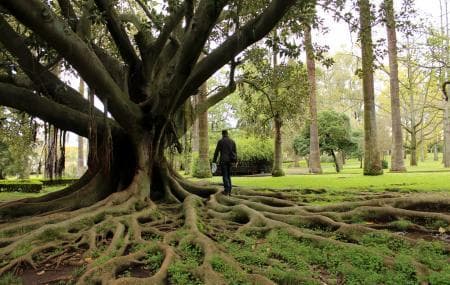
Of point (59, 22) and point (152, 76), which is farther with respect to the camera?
point (152, 76)

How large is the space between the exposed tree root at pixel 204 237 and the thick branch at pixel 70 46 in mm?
1784

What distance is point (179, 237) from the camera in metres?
5.75

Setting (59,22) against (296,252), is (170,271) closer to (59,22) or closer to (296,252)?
(296,252)

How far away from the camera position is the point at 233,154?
393 inches

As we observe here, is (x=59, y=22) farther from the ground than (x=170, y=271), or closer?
farther from the ground

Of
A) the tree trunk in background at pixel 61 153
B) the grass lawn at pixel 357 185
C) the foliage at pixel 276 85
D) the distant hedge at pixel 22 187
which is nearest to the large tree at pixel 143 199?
the tree trunk in background at pixel 61 153

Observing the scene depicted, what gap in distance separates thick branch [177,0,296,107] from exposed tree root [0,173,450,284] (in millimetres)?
2483

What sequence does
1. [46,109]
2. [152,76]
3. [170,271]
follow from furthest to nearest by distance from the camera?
[152,76] → [46,109] → [170,271]

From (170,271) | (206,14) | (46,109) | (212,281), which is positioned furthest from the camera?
(46,109)

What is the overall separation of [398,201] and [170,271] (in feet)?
15.3

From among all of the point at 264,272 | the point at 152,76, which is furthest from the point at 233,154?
the point at 264,272

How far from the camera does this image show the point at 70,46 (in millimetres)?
6062

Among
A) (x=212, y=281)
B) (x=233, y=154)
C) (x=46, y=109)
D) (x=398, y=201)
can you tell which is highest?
(x=46, y=109)

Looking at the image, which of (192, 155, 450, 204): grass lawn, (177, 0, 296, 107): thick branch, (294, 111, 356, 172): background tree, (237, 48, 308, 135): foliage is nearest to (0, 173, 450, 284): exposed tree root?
(192, 155, 450, 204): grass lawn
